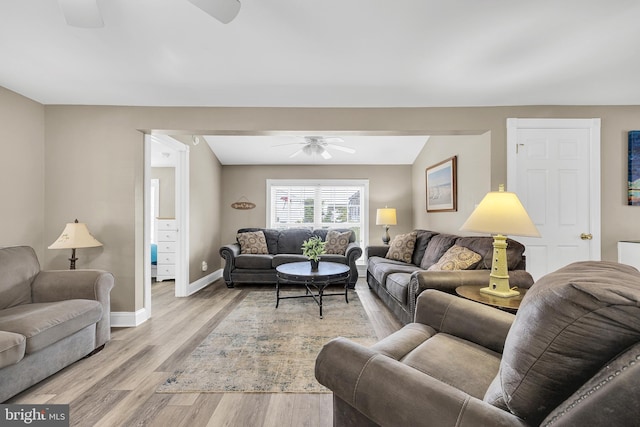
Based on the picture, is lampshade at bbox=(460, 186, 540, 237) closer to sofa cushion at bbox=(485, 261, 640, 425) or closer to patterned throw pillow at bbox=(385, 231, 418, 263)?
sofa cushion at bbox=(485, 261, 640, 425)

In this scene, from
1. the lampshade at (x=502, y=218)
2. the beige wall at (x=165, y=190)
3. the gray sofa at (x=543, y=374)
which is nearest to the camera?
the gray sofa at (x=543, y=374)

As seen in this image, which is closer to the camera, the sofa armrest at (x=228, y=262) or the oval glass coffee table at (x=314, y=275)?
the oval glass coffee table at (x=314, y=275)

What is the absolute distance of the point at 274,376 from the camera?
202 cm

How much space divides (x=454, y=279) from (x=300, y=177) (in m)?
3.81

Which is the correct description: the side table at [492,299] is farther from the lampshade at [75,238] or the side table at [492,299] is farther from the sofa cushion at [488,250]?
the lampshade at [75,238]

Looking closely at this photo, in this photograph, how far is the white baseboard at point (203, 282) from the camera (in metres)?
4.20

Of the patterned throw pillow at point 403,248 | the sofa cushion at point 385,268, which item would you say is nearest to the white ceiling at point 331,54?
the sofa cushion at point 385,268

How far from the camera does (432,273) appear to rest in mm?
2457

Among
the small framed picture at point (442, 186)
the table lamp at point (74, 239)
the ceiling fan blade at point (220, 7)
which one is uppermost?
the ceiling fan blade at point (220, 7)

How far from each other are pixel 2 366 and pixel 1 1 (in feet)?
6.83

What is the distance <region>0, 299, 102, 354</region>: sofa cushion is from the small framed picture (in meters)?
4.02

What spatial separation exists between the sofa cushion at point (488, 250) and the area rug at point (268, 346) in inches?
49.3

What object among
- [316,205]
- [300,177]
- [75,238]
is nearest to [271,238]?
[316,205]

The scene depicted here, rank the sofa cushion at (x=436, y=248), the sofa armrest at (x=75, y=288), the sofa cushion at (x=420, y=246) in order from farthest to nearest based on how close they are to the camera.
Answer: the sofa cushion at (x=420, y=246) → the sofa cushion at (x=436, y=248) → the sofa armrest at (x=75, y=288)
